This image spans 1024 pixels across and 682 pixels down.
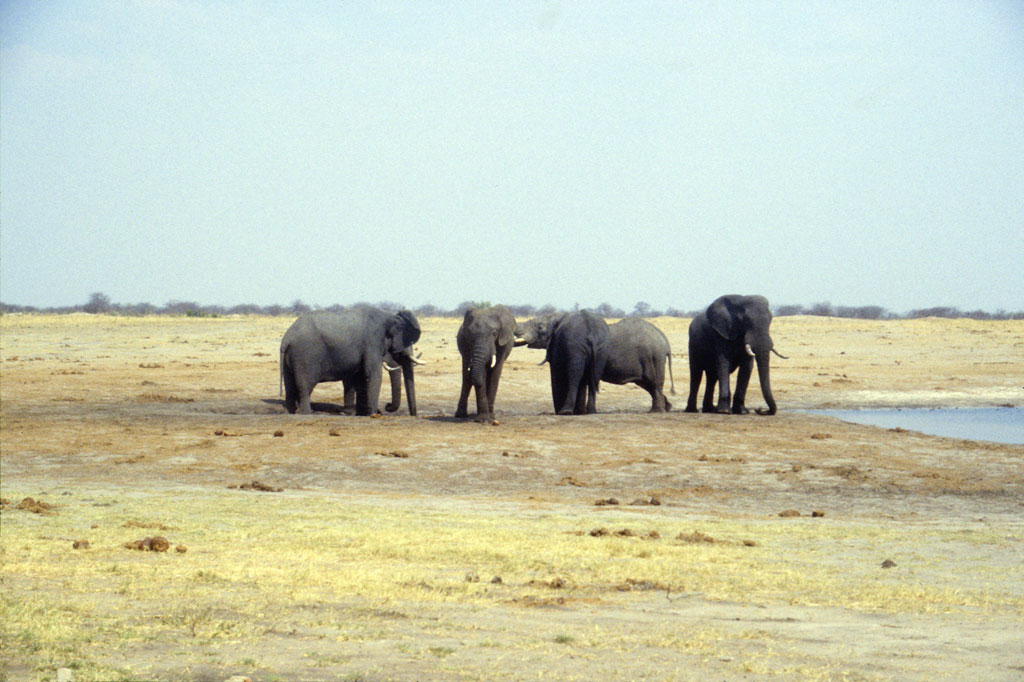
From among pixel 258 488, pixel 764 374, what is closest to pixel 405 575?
pixel 258 488

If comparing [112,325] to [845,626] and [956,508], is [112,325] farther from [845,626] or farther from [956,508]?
[845,626]

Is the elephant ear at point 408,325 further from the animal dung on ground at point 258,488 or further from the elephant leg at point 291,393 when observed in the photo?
the animal dung on ground at point 258,488

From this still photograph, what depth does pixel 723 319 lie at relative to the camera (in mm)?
29672

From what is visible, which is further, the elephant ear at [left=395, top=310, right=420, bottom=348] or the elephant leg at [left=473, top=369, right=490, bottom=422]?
the elephant ear at [left=395, top=310, right=420, bottom=348]

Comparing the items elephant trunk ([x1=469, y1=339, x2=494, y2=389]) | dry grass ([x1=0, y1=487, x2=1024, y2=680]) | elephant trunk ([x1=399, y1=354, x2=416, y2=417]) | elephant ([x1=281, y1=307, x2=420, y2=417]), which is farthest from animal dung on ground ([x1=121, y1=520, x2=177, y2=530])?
elephant trunk ([x1=399, y1=354, x2=416, y2=417])

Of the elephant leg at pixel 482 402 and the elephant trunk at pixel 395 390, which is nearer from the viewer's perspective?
the elephant leg at pixel 482 402

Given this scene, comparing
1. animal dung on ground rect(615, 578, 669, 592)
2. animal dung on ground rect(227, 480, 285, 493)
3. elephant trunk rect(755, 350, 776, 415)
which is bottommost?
animal dung on ground rect(227, 480, 285, 493)

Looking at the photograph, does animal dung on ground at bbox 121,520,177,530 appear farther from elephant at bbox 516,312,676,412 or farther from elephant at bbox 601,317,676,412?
elephant at bbox 601,317,676,412

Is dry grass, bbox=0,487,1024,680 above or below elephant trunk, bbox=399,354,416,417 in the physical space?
below

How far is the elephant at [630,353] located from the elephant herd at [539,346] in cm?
2

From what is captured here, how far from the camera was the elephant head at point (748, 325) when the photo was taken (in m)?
29.0

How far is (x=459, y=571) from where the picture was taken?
1240 cm

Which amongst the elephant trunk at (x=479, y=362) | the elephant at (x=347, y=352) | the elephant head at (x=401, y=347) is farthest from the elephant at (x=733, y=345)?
the elephant at (x=347, y=352)

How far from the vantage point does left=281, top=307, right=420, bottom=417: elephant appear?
27516 mm
